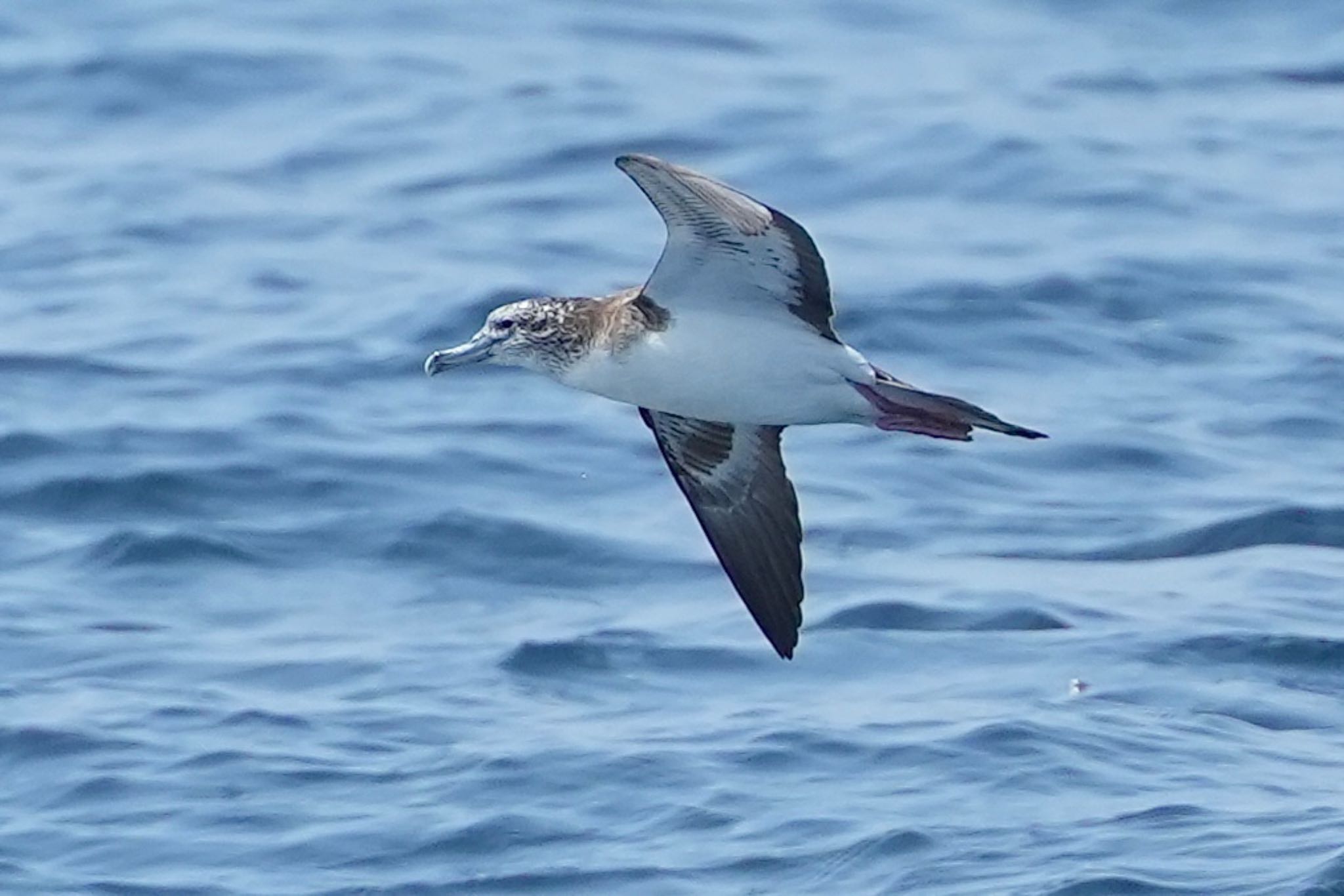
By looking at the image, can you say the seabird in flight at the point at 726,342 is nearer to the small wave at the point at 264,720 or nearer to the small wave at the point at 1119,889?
the small wave at the point at 1119,889

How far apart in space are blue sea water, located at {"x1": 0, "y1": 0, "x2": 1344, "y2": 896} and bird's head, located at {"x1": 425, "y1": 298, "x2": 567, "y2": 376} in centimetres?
189

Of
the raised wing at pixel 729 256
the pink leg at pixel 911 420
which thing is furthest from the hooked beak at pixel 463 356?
the pink leg at pixel 911 420

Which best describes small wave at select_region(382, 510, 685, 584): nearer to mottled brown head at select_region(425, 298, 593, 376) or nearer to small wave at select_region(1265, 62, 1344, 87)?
mottled brown head at select_region(425, 298, 593, 376)

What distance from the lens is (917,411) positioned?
9281 mm

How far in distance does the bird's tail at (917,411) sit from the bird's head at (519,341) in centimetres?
104

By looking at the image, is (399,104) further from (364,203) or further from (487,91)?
(364,203)

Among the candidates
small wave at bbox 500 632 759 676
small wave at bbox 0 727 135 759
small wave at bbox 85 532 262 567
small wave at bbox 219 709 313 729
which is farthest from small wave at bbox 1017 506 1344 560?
small wave at bbox 0 727 135 759

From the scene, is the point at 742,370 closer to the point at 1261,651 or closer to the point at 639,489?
the point at 1261,651

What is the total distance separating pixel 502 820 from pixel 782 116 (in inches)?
366

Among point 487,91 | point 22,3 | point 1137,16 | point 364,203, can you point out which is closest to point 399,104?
point 487,91

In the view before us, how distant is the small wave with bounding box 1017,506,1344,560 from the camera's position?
1328 cm

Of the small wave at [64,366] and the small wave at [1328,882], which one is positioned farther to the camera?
the small wave at [64,366]

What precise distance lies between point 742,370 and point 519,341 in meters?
0.90

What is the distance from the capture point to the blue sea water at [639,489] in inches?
432
